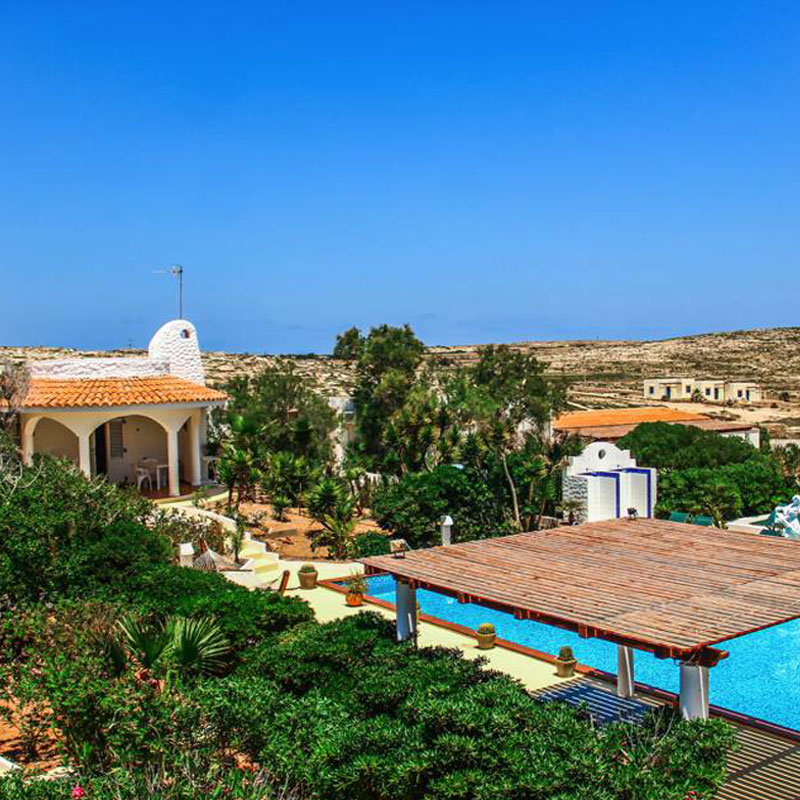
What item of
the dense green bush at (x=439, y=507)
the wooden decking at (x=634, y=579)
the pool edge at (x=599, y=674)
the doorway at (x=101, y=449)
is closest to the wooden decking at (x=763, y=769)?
the pool edge at (x=599, y=674)

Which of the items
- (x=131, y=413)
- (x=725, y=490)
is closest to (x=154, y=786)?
(x=131, y=413)

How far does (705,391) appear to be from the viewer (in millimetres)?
71625

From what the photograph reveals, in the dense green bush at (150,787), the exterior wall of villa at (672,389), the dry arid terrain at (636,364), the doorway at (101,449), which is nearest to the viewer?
the dense green bush at (150,787)

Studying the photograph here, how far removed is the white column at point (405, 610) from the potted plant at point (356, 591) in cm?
587

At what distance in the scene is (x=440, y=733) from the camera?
24.8ft

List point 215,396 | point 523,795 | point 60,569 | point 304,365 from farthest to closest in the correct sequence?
1. point 304,365
2. point 215,396
3. point 60,569
4. point 523,795

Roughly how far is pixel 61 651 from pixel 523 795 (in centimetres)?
560

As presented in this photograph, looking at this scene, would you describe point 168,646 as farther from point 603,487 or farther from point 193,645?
point 603,487

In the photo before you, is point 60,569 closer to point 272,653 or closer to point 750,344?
point 272,653

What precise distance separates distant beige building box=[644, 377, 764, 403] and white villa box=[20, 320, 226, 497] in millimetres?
50642

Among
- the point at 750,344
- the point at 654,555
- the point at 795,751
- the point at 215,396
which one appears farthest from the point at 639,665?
the point at 750,344

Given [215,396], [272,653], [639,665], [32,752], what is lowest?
[639,665]

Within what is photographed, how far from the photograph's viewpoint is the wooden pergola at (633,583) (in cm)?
910

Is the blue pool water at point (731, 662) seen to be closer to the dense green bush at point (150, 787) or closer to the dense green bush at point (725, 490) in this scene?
the dense green bush at point (725, 490)
